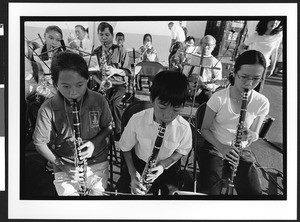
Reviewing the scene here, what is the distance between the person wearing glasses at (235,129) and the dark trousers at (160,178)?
0.53ft

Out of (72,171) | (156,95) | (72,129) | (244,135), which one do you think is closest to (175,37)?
(156,95)

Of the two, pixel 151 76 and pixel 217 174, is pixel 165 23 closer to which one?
pixel 151 76

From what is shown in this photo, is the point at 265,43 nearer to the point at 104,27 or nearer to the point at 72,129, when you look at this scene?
the point at 104,27

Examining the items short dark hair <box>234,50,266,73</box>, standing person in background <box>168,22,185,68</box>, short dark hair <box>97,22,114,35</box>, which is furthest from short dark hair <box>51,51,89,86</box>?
short dark hair <box>234,50,266,73</box>

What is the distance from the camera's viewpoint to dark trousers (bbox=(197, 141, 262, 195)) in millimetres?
2143

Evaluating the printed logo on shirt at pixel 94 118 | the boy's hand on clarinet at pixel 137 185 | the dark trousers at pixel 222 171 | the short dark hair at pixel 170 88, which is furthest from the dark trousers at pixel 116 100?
the dark trousers at pixel 222 171

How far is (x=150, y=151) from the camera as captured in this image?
2.13m

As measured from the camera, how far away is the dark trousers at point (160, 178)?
2154 mm

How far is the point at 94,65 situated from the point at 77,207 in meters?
0.93

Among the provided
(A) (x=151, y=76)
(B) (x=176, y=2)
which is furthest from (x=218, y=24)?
(A) (x=151, y=76)

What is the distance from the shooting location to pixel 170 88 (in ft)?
6.64

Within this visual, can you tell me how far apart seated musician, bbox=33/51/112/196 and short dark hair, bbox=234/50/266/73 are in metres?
0.85

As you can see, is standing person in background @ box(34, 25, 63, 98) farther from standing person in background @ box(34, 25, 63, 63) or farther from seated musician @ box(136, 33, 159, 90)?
seated musician @ box(136, 33, 159, 90)

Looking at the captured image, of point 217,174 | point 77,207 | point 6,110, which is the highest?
point 6,110
